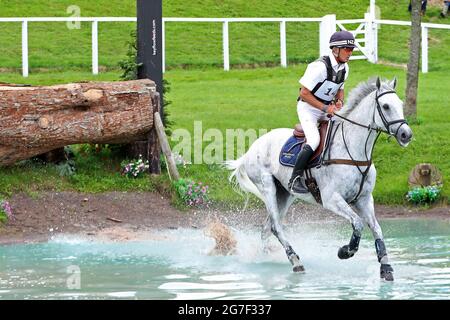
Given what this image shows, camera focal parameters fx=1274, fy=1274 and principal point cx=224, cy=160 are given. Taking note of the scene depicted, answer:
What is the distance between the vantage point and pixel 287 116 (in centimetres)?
2272

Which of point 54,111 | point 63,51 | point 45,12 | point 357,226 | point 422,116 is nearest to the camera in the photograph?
point 357,226

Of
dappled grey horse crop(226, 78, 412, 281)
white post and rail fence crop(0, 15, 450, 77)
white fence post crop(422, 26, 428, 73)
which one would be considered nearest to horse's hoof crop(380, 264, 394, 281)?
dappled grey horse crop(226, 78, 412, 281)

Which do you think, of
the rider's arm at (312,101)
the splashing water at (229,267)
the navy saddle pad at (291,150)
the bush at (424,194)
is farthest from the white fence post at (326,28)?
the rider's arm at (312,101)

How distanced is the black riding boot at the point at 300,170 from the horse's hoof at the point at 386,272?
167cm

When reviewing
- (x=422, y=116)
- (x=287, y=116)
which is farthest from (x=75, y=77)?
(x=422, y=116)

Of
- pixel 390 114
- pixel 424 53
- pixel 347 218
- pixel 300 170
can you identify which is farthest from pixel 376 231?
pixel 424 53

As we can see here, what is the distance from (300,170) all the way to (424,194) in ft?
14.5

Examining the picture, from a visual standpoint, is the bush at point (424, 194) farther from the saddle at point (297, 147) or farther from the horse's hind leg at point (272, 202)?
the saddle at point (297, 147)

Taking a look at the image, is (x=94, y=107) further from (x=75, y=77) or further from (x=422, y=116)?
(x=75, y=77)

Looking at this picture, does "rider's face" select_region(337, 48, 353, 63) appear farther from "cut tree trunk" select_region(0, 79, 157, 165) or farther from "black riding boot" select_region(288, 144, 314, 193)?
"cut tree trunk" select_region(0, 79, 157, 165)

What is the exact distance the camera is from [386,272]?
535 inches

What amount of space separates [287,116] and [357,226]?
8.83 m

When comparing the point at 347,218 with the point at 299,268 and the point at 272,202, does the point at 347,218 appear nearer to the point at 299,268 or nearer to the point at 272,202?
the point at 299,268

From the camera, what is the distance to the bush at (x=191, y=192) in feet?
60.5
